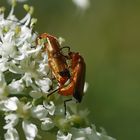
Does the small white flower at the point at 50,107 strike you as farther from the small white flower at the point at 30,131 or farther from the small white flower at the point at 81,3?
the small white flower at the point at 81,3

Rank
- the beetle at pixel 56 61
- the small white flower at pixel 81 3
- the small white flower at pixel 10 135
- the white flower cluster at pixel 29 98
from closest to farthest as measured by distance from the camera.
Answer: the small white flower at pixel 10 135 → the white flower cluster at pixel 29 98 → the beetle at pixel 56 61 → the small white flower at pixel 81 3

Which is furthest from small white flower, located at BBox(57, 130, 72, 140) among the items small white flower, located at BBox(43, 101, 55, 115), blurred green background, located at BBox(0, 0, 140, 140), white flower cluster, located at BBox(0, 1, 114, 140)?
blurred green background, located at BBox(0, 0, 140, 140)

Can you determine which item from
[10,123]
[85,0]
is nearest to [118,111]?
[85,0]

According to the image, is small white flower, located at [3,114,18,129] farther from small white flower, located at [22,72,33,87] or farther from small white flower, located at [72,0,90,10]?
small white flower, located at [72,0,90,10]

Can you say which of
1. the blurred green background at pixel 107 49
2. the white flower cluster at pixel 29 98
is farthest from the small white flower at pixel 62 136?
the blurred green background at pixel 107 49

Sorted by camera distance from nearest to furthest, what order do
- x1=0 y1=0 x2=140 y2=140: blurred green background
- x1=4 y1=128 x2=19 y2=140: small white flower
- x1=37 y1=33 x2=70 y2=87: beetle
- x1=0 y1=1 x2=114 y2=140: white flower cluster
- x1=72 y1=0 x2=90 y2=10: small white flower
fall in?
x1=4 y1=128 x2=19 y2=140: small white flower → x1=0 y1=1 x2=114 y2=140: white flower cluster → x1=37 y1=33 x2=70 y2=87: beetle → x1=72 y1=0 x2=90 y2=10: small white flower → x1=0 y1=0 x2=140 y2=140: blurred green background

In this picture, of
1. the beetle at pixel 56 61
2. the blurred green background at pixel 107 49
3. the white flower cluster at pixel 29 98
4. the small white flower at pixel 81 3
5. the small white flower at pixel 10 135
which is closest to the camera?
the small white flower at pixel 10 135
